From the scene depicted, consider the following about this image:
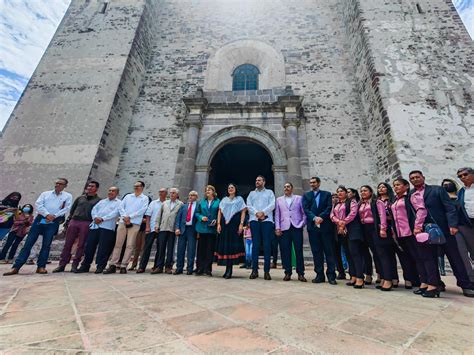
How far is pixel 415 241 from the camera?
2949 mm

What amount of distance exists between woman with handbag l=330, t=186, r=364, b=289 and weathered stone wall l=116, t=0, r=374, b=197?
419cm

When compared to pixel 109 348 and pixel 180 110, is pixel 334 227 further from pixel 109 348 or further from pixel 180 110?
pixel 180 110

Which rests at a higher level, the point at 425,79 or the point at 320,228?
the point at 425,79

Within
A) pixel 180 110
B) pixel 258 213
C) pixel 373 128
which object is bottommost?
pixel 258 213

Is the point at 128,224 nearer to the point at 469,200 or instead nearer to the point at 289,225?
the point at 289,225

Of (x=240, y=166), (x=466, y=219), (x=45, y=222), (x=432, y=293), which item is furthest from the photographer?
(x=240, y=166)

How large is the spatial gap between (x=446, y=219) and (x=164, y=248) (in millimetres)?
4249

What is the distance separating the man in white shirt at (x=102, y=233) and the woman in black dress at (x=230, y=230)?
201cm

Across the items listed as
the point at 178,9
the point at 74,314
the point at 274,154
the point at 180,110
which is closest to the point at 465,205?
the point at 74,314

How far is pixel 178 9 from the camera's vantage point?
12008 millimetres

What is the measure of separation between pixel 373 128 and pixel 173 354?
29.0 ft

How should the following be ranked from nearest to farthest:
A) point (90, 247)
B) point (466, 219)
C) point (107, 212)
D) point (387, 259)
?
point (466, 219)
point (387, 259)
point (90, 247)
point (107, 212)

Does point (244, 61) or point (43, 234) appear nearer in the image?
point (43, 234)

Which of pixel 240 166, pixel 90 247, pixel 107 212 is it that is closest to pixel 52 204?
pixel 107 212
